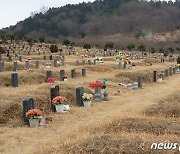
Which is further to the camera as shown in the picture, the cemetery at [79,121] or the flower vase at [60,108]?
the flower vase at [60,108]

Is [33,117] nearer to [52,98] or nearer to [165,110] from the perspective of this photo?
[52,98]

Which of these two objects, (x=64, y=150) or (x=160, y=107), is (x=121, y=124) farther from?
(x=160, y=107)

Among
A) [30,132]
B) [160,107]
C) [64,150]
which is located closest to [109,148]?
[64,150]

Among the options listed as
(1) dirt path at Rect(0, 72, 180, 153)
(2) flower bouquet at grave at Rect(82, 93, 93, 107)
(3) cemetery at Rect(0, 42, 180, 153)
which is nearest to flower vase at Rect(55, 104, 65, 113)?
(3) cemetery at Rect(0, 42, 180, 153)

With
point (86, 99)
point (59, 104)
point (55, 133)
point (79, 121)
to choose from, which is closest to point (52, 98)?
point (59, 104)

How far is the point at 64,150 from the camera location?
859 cm

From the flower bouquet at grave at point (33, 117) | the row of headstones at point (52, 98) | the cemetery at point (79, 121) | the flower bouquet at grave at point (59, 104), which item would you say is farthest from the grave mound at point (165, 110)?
the row of headstones at point (52, 98)

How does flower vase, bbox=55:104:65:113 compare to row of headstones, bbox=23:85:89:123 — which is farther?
flower vase, bbox=55:104:65:113

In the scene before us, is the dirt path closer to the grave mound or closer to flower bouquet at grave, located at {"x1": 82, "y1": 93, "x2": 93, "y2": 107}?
the grave mound

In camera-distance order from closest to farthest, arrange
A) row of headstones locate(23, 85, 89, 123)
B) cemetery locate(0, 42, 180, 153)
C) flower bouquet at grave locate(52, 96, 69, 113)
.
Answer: cemetery locate(0, 42, 180, 153)
row of headstones locate(23, 85, 89, 123)
flower bouquet at grave locate(52, 96, 69, 113)

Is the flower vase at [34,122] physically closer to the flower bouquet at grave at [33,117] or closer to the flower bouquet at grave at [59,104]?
the flower bouquet at grave at [33,117]

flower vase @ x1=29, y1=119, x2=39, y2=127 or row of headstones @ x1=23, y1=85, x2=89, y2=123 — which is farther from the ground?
row of headstones @ x1=23, y1=85, x2=89, y2=123

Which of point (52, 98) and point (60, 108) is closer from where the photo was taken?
point (60, 108)

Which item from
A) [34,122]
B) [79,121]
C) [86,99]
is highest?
[86,99]
